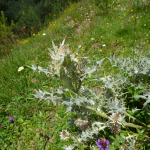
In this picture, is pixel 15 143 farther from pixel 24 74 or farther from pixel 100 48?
pixel 100 48

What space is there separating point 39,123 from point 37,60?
2023mm

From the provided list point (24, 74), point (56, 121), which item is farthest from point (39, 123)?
point (24, 74)

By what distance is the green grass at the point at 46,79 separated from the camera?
205cm

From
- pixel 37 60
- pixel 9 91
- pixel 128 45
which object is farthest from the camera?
pixel 37 60

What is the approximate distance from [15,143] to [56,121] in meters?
0.77

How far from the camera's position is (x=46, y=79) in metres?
3.03

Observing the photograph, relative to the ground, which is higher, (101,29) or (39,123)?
(101,29)

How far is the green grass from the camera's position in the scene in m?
2.05

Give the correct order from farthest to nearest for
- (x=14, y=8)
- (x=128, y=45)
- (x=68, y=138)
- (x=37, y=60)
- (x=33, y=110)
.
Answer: (x=14, y=8) → (x=37, y=60) → (x=128, y=45) → (x=33, y=110) → (x=68, y=138)

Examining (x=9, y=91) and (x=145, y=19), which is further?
(x=145, y=19)

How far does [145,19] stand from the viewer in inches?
160

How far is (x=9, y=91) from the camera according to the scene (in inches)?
107

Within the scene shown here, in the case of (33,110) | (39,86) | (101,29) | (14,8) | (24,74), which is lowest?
(33,110)

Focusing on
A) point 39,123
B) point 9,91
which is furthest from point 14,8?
point 39,123
